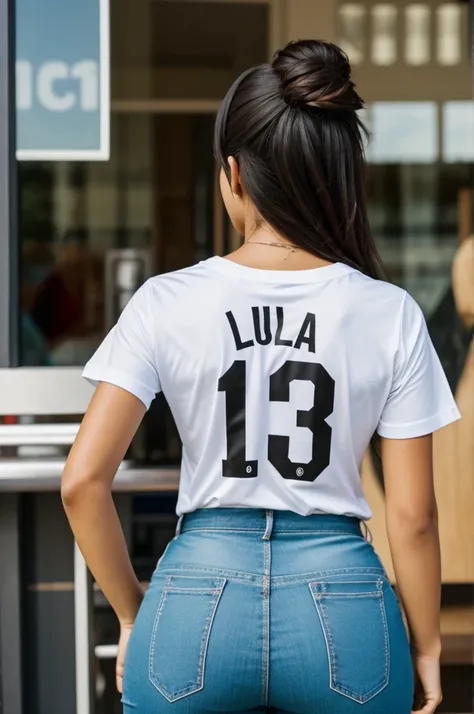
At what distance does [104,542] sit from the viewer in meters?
1.39

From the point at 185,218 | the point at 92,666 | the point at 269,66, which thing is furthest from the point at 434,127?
the point at 269,66

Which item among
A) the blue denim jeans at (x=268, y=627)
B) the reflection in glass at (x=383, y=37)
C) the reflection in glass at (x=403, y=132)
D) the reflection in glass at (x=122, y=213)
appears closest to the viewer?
the blue denim jeans at (x=268, y=627)

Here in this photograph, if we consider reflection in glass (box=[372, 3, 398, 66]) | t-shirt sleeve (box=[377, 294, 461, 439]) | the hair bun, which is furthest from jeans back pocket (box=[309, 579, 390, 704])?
reflection in glass (box=[372, 3, 398, 66])

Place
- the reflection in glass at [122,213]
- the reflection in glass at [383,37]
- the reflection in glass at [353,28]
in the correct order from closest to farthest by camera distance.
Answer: the reflection in glass at [353,28] → the reflection in glass at [383,37] → the reflection in glass at [122,213]

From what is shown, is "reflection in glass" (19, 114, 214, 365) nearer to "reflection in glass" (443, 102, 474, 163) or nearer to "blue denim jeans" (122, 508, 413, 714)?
"reflection in glass" (443, 102, 474, 163)

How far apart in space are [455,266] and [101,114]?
50.5 inches

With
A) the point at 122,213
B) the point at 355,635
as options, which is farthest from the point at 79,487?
the point at 122,213

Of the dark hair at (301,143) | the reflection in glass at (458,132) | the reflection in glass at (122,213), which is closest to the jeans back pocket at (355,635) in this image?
the dark hair at (301,143)

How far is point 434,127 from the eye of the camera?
20.1 ft

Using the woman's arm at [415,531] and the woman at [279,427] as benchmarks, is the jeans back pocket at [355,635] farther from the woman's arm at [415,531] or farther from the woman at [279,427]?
the woman's arm at [415,531]

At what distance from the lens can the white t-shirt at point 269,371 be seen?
4.19 feet

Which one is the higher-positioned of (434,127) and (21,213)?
(434,127)

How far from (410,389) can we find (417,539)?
212mm

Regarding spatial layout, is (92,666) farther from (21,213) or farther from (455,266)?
(455,266)
